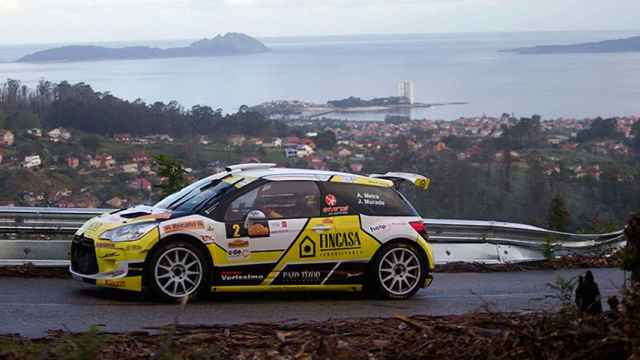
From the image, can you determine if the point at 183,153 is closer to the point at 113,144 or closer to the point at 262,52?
the point at 113,144

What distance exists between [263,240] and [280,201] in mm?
514

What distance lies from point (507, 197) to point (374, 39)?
79.1 m

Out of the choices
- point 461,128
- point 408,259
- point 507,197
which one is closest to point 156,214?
point 408,259

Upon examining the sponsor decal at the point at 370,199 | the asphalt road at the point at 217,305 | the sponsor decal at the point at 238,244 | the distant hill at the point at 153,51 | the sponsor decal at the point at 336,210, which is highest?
the distant hill at the point at 153,51

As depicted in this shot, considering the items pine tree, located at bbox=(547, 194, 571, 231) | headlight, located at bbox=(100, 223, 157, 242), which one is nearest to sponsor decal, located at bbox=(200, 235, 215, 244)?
headlight, located at bbox=(100, 223, 157, 242)

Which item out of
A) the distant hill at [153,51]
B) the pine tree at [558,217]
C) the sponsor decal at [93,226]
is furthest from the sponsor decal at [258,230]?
the distant hill at [153,51]

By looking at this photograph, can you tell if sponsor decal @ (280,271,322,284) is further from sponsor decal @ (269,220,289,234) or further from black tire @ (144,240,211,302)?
black tire @ (144,240,211,302)

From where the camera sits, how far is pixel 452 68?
2847 inches

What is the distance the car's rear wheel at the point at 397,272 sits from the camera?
1235 centimetres

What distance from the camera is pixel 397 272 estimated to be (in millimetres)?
12453

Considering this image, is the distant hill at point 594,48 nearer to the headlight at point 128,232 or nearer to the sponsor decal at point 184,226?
the sponsor decal at point 184,226

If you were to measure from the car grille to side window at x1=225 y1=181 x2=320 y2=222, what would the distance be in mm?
1425

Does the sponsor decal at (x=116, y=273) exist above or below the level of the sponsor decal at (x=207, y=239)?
below

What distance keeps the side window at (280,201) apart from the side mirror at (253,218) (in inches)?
2.2
